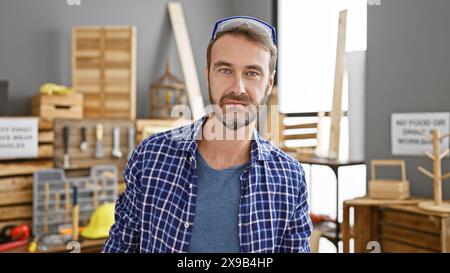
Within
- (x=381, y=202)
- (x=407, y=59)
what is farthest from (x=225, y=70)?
(x=381, y=202)

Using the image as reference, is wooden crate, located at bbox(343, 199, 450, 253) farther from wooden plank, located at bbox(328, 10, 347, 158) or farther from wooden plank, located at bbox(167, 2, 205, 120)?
wooden plank, located at bbox(167, 2, 205, 120)

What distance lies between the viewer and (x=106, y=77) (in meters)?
1.28

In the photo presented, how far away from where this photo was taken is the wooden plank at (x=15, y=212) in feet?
3.63

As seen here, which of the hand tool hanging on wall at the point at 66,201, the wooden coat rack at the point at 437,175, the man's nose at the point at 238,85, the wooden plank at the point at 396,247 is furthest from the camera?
the hand tool hanging on wall at the point at 66,201

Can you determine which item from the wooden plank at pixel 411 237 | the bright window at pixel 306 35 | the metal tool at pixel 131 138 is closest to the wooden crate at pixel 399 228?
the wooden plank at pixel 411 237

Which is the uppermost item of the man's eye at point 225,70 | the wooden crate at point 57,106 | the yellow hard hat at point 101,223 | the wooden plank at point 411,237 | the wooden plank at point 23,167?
the wooden crate at point 57,106

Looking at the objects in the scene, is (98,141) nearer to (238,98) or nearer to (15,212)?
(15,212)

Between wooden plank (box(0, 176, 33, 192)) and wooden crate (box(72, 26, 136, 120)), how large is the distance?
0.96 ft

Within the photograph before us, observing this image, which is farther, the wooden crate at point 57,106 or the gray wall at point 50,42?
the wooden crate at point 57,106

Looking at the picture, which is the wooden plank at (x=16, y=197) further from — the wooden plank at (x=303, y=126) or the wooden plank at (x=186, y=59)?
the wooden plank at (x=303, y=126)

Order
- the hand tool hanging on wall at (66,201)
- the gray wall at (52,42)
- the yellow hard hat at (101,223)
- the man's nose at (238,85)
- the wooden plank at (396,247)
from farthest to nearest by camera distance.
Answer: the hand tool hanging on wall at (66,201) < the yellow hard hat at (101,223) < the gray wall at (52,42) < the wooden plank at (396,247) < the man's nose at (238,85)

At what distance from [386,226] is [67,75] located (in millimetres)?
1118

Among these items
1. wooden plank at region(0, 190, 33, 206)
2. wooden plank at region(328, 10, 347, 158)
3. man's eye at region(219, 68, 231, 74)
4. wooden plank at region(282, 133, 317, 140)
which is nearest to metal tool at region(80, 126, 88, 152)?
wooden plank at region(0, 190, 33, 206)

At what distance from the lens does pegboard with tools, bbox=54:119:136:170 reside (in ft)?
4.07
